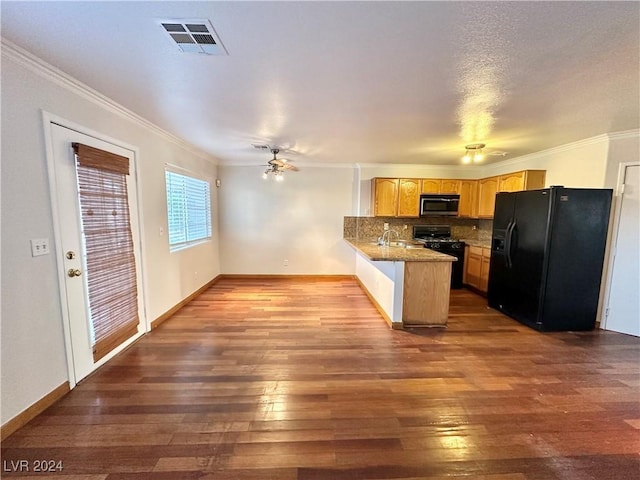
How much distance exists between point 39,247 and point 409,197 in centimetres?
513

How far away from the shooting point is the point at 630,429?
1882mm

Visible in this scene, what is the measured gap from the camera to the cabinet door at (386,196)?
5320 millimetres

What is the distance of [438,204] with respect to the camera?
5316 millimetres

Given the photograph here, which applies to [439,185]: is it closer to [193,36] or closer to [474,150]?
[474,150]

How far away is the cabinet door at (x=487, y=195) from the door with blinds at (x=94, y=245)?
218 inches

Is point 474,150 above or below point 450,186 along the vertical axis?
above

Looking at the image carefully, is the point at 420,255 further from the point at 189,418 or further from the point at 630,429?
the point at 189,418

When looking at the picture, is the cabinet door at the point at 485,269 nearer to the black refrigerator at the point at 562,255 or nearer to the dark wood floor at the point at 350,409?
the black refrigerator at the point at 562,255

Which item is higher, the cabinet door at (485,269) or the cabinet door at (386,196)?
the cabinet door at (386,196)

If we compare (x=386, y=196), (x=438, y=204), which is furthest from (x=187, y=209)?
(x=438, y=204)

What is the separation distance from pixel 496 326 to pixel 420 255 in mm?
1353

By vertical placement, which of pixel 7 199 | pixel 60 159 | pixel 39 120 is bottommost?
pixel 7 199

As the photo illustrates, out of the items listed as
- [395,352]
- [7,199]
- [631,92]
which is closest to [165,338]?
[7,199]

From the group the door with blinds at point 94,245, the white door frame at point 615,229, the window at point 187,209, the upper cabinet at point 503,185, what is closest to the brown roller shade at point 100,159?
the door with blinds at point 94,245
